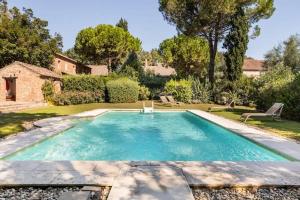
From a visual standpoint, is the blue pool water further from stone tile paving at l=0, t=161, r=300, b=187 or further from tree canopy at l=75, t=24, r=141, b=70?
tree canopy at l=75, t=24, r=141, b=70

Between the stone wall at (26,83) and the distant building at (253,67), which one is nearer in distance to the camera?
the stone wall at (26,83)

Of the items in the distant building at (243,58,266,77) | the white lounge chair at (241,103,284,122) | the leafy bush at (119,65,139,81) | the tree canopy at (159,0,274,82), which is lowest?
the white lounge chair at (241,103,284,122)

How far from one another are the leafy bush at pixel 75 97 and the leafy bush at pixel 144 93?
4.56 m

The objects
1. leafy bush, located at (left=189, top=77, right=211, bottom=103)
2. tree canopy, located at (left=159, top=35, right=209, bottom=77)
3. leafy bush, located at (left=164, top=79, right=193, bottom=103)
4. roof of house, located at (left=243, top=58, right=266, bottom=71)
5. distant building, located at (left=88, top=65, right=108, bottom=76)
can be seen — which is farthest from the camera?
roof of house, located at (left=243, top=58, right=266, bottom=71)

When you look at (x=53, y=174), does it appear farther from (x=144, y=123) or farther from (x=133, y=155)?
(x=144, y=123)

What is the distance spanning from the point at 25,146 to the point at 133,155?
10.5 feet

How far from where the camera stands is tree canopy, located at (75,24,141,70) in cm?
3934

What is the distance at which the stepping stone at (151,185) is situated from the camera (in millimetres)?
4289

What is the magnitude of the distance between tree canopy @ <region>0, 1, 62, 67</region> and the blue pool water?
859 inches

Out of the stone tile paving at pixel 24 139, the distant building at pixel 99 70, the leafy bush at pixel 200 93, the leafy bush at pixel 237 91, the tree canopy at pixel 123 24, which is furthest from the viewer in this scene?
the tree canopy at pixel 123 24

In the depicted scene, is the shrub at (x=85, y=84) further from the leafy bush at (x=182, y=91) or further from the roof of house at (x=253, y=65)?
the roof of house at (x=253, y=65)

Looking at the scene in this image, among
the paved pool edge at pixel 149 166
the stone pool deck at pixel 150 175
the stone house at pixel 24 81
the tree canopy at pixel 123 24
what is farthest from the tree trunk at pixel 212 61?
the stone pool deck at pixel 150 175

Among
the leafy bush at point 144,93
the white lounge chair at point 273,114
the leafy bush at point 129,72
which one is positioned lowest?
the white lounge chair at point 273,114

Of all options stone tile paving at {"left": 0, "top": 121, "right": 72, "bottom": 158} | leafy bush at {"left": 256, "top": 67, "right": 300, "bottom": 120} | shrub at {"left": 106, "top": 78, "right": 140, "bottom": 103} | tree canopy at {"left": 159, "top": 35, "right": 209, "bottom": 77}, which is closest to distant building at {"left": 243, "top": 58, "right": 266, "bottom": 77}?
tree canopy at {"left": 159, "top": 35, "right": 209, "bottom": 77}
